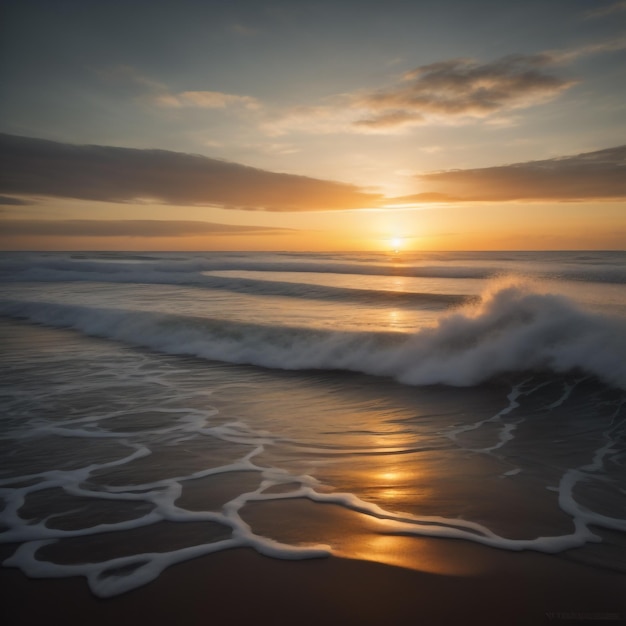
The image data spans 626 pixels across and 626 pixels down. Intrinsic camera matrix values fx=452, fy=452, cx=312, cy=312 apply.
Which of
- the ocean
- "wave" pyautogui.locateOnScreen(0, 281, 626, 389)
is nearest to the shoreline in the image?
the ocean

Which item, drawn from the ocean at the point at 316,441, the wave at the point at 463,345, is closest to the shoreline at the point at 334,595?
the ocean at the point at 316,441

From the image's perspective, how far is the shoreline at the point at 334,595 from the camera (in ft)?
8.70

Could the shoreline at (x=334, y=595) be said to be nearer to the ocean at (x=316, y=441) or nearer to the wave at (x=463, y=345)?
the ocean at (x=316, y=441)

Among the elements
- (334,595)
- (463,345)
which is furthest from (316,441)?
(463,345)

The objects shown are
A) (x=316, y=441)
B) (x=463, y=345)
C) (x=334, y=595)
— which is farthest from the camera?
(x=463, y=345)

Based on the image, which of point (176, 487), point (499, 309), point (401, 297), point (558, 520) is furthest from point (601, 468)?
point (401, 297)

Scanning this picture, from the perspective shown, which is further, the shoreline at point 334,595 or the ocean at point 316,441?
the ocean at point 316,441

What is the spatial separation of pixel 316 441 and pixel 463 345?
4845 millimetres

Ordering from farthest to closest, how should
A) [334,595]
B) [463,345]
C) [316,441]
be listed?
[463,345] → [316,441] → [334,595]

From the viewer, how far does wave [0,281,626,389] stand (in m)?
8.27

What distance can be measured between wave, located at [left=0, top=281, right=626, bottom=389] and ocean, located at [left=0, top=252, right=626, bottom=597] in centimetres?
4

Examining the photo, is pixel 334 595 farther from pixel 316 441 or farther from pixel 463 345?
pixel 463 345

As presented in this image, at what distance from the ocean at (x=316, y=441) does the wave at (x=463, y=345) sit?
39 millimetres

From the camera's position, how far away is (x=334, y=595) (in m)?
2.84
